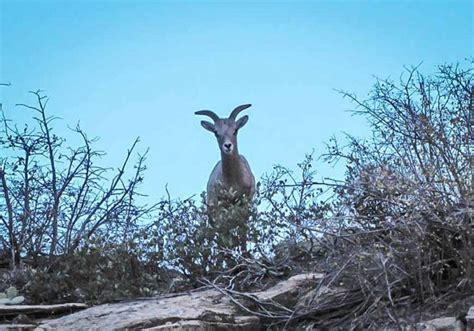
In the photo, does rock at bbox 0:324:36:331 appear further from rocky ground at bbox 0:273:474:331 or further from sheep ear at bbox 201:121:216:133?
sheep ear at bbox 201:121:216:133

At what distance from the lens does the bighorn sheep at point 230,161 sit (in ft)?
34.0

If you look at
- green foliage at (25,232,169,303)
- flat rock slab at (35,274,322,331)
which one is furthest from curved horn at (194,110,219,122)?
flat rock slab at (35,274,322,331)

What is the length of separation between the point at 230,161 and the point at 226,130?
1.79 feet

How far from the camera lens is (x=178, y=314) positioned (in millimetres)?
5719

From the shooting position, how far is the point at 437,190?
5348mm

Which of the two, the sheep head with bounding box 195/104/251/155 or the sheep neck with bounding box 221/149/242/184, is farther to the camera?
the sheep head with bounding box 195/104/251/155

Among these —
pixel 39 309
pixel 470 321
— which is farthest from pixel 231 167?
pixel 470 321

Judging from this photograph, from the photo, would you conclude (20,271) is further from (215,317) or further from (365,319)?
(365,319)

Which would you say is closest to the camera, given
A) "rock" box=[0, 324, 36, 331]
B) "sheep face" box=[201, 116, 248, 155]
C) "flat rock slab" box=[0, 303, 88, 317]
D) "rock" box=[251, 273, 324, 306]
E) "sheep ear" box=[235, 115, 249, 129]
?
"rock" box=[251, 273, 324, 306]

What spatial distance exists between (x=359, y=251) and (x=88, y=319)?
2094mm

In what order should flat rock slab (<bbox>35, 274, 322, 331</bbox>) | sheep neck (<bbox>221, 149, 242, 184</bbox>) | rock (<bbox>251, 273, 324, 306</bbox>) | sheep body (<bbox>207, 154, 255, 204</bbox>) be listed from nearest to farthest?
flat rock slab (<bbox>35, 274, 322, 331</bbox>), rock (<bbox>251, 273, 324, 306</bbox>), sheep body (<bbox>207, 154, 255, 204</bbox>), sheep neck (<bbox>221, 149, 242, 184</bbox>)

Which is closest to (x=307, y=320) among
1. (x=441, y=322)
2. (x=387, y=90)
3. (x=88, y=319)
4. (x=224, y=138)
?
(x=441, y=322)

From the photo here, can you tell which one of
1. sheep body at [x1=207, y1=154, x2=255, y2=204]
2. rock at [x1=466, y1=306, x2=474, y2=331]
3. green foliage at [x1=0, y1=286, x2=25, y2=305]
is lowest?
rock at [x1=466, y1=306, x2=474, y2=331]

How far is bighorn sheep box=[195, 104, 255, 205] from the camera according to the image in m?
10.4
